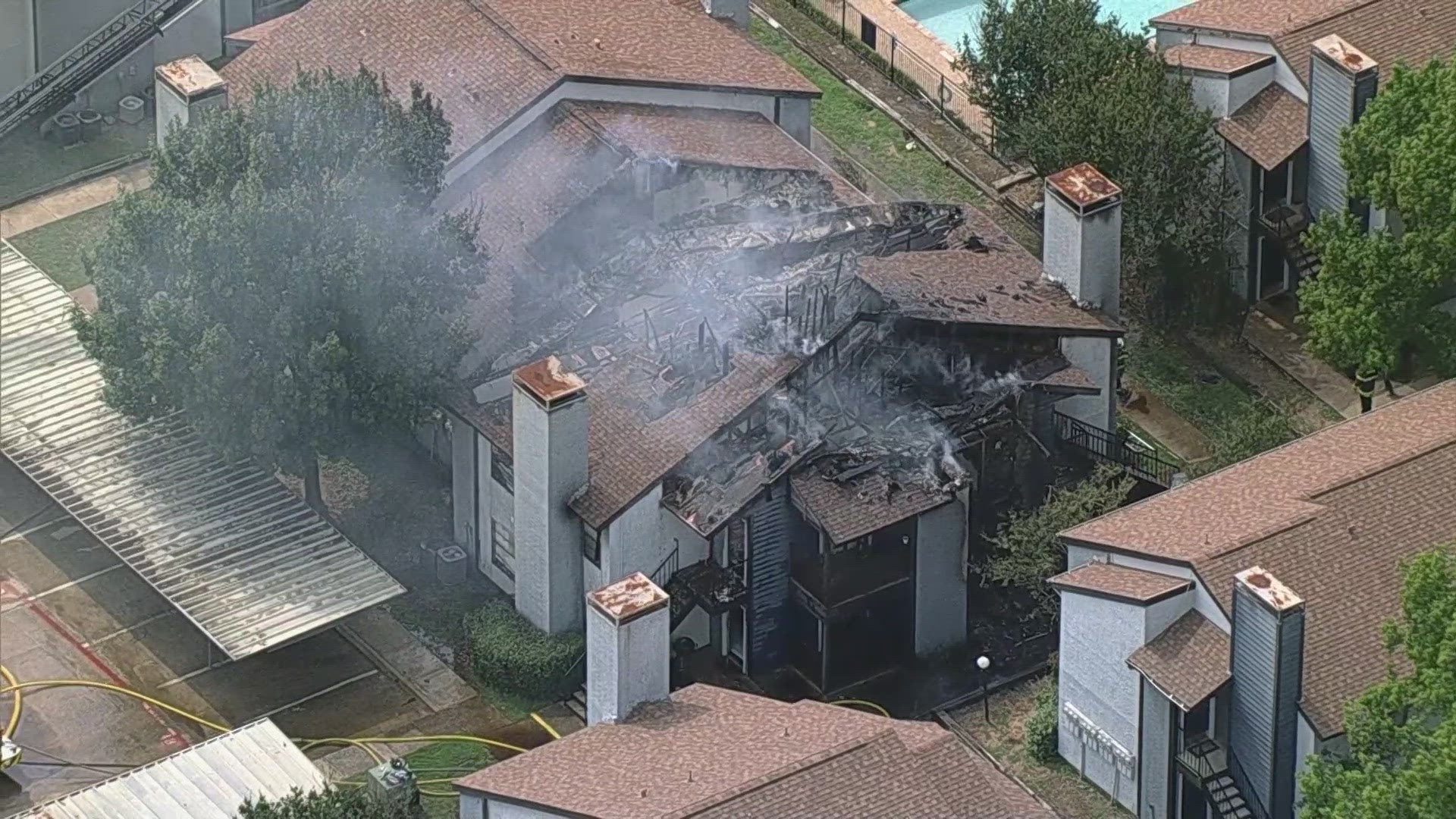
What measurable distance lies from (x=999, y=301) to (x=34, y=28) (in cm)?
2819

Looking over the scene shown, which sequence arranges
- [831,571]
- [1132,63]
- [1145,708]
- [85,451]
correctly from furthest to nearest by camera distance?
[1132,63], [85,451], [831,571], [1145,708]

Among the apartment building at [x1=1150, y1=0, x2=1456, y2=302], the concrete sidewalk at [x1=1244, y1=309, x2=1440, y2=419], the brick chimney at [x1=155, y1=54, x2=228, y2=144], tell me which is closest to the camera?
the brick chimney at [x1=155, y1=54, x2=228, y2=144]

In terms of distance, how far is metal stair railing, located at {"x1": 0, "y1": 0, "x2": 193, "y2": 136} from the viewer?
88812 mm

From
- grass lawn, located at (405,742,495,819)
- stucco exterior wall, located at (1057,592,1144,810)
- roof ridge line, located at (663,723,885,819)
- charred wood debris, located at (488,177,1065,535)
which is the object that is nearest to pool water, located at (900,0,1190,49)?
charred wood debris, located at (488,177,1065,535)

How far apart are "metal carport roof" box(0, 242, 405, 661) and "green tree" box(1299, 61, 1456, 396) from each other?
2155cm

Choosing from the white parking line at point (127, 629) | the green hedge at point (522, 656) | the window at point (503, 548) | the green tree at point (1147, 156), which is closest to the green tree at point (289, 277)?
the window at point (503, 548)

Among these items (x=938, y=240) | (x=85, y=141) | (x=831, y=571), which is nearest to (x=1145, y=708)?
(x=831, y=571)

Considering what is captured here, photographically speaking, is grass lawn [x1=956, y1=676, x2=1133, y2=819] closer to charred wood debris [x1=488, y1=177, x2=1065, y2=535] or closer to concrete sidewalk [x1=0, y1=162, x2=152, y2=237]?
charred wood debris [x1=488, y1=177, x2=1065, y2=535]

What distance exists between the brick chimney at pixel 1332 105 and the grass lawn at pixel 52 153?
3006 centimetres

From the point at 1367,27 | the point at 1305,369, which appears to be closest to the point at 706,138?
the point at 1305,369

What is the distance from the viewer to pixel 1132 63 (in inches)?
3273

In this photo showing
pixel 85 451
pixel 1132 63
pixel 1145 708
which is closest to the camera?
pixel 1145 708

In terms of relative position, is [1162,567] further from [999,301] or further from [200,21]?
[200,21]

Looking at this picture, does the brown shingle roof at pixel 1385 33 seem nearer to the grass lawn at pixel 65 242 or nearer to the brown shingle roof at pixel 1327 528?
the brown shingle roof at pixel 1327 528
